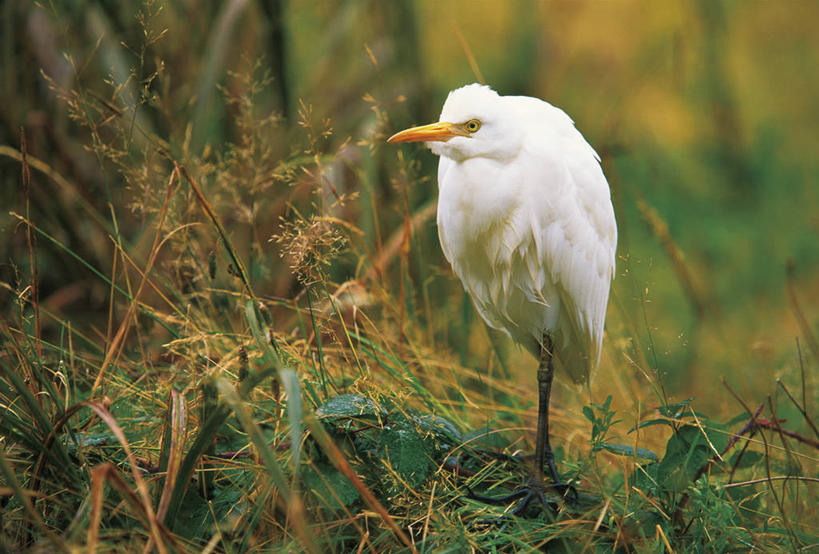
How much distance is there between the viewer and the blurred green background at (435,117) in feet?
6.75

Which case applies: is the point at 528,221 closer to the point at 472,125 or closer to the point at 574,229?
the point at 574,229

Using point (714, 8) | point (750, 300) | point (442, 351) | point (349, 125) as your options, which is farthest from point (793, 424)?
point (714, 8)

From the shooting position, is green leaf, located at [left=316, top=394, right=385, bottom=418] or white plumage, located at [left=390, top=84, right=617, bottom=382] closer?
green leaf, located at [left=316, top=394, right=385, bottom=418]

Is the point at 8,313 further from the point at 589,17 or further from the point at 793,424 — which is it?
the point at 589,17

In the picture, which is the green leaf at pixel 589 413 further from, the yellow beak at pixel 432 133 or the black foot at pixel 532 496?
the yellow beak at pixel 432 133

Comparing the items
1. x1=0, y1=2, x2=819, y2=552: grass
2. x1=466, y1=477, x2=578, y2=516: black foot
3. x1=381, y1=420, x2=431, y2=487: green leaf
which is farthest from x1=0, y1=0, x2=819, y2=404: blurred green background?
x1=381, y1=420, x2=431, y2=487: green leaf

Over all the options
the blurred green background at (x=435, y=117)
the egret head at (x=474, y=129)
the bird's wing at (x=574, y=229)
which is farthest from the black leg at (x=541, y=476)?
the egret head at (x=474, y=129)

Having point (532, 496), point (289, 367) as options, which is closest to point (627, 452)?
point (532, 496)

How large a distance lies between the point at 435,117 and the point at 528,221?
1.75 metres

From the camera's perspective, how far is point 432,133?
55.3 inches

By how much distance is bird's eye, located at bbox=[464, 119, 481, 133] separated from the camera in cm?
141

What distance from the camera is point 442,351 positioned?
2.07m

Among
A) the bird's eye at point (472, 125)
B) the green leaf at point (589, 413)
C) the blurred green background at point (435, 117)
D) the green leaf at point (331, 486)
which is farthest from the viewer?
the blurred green background at point (435, 117)

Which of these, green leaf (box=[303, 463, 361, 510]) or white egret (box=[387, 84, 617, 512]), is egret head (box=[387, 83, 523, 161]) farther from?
green leaf (box=[303, 463, 361, 510])
